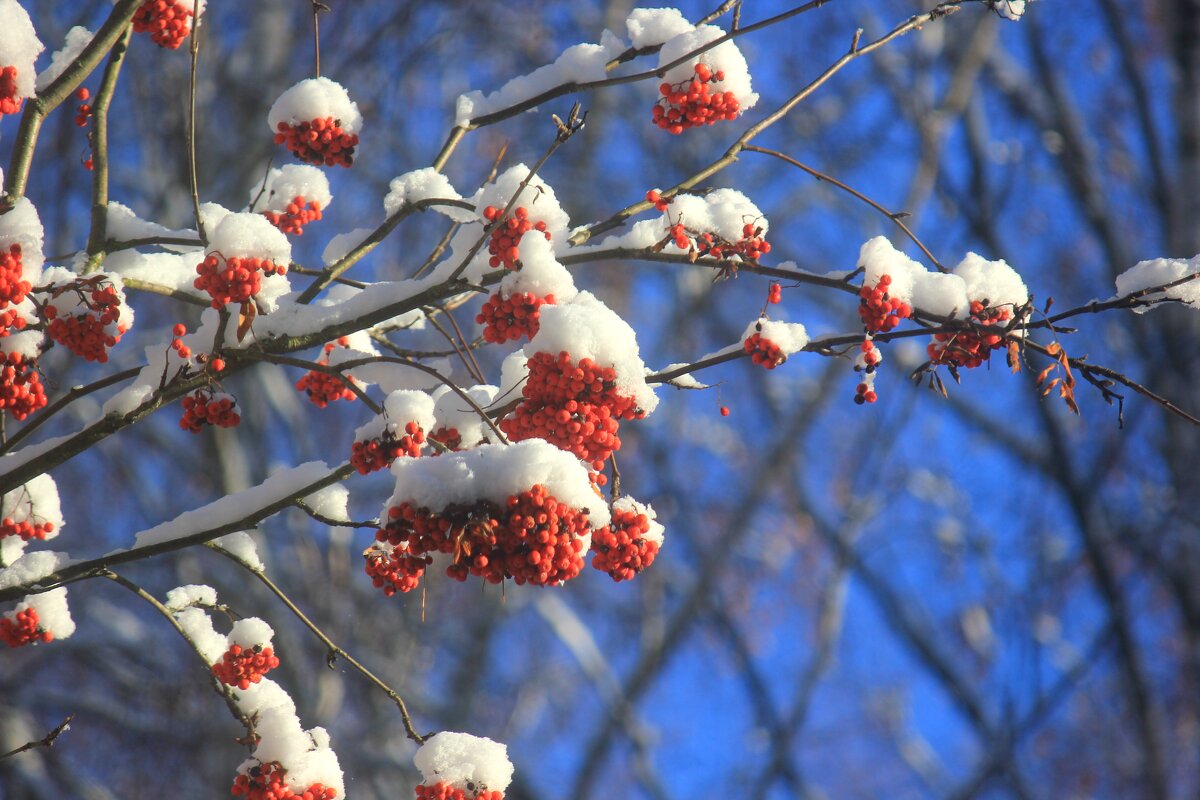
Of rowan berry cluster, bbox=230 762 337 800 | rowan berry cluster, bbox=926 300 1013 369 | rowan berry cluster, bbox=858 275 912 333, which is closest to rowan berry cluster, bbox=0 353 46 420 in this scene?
rowan berry cluster, bbox=230 762 337 800

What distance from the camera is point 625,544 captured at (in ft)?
6.50

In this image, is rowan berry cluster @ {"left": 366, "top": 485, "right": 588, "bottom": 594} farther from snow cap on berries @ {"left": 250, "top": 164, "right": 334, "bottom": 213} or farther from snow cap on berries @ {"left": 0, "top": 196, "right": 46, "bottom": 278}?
snow cap on berries @ {"left": 250, "top": 164, "right": 334, "bottom": 213}

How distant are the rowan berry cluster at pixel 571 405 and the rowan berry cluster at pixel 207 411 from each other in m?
0.77

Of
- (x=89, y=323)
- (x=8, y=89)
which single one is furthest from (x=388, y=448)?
(x=8, y=89)

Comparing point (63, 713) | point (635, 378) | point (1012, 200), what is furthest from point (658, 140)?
point (635, 378)

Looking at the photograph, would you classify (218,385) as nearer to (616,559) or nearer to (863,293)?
(616,559)

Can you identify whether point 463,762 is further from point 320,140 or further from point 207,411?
point 320,140

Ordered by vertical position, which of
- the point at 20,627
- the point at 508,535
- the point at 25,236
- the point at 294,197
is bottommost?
the point at 508,535

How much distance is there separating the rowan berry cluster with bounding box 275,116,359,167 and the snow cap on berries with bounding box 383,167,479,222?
0.12 metres

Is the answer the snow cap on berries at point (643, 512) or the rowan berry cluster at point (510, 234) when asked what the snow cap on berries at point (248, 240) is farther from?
the snow cap on berries at point (643, 512)

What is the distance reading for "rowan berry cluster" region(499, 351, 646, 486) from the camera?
5.67 ft

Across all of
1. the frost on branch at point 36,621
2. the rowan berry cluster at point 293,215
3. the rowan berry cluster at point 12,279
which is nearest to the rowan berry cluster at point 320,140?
the rowan berry cluster at point 293,215

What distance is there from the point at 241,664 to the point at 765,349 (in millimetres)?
1326

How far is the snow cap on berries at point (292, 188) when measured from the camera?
2662mm
